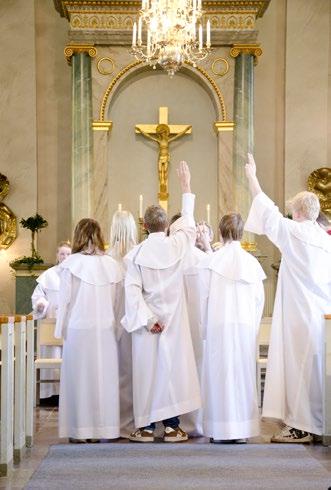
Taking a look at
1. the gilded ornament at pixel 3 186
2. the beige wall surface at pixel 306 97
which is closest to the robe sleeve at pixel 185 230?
the beige wall surface at pixel 306 97

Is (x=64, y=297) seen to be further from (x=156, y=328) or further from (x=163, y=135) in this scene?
(x=163, y=135)

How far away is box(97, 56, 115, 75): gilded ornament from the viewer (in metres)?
14.2

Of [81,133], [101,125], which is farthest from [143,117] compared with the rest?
[81,133]

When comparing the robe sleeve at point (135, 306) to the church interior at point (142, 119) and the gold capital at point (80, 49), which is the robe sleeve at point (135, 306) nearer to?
the church interior at point (142, 119)

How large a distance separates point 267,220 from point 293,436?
5.64 feet

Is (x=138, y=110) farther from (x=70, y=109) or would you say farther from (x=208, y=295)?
(x=208, y=295)

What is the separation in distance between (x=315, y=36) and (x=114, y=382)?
30.1 ft

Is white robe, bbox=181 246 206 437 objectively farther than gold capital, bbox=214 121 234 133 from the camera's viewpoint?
No

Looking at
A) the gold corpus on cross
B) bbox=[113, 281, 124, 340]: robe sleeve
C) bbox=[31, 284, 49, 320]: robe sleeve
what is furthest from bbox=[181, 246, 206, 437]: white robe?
the gold corpus on cross

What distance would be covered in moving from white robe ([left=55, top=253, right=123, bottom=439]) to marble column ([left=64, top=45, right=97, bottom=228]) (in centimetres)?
640

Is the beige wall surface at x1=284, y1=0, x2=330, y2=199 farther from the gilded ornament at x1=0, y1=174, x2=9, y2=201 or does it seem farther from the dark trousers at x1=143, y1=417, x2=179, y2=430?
the dark trousers at x1=143, y1=417, x2=179, y2=430

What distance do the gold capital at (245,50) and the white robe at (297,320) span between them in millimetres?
7204

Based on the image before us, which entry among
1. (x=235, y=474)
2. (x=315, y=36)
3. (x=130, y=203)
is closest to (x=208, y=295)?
(x=235, y=474)

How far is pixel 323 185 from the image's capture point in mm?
14758
